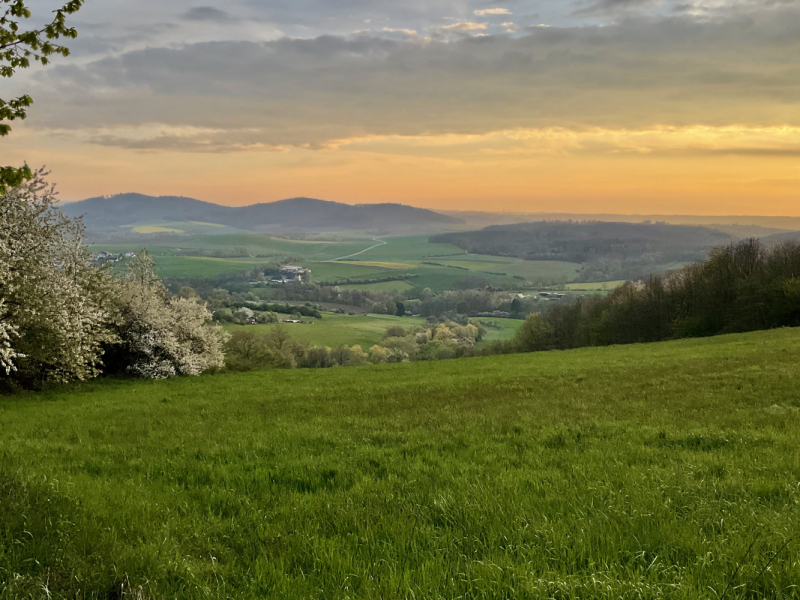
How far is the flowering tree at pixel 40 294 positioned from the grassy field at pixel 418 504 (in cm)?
950

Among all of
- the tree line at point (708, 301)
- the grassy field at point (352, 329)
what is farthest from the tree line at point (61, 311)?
the tree line at point (708, 301)

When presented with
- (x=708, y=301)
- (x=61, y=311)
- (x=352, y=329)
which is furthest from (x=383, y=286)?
(x=61, y=311)

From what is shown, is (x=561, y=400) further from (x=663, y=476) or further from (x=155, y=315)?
(x=155, y=315)

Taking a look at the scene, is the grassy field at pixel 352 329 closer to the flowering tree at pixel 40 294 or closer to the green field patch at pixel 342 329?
the green field patch at pixel 342 329

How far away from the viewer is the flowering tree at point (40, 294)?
22734 millimetres

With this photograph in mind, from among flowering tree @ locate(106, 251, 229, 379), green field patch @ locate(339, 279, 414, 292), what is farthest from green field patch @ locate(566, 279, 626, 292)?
flowering tree @ locate(106, 251, 229, 379)

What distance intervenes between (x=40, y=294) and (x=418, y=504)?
24035mm

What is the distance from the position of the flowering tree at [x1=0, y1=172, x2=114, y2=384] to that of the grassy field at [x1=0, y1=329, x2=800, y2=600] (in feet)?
31.2

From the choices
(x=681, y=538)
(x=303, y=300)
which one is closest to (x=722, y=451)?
(x=681, y=538)

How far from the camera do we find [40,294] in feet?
77.0

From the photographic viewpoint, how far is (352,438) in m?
11.8

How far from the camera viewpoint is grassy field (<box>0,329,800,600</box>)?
454 centimetres

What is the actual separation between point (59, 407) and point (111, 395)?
14.3 feet

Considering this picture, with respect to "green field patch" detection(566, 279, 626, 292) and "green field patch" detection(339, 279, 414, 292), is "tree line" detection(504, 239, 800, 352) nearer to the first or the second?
"green field patch" detection(566, 279, 626, 292)
